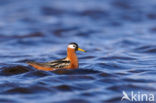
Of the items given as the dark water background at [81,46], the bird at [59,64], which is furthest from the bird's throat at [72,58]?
the dark water background at [81,46]

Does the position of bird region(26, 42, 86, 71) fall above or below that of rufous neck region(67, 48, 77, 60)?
below

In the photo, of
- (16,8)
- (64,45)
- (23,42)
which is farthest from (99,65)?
(16,8)

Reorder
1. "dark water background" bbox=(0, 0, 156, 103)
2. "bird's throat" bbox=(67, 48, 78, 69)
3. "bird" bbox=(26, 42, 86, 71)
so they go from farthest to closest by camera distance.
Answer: "bird's throat" bbox=(67, 48, 78, 69) < "bird" bbox=(26, 42, 86, 71) < "dark water background" bbox=(0, 0, 156, 103)

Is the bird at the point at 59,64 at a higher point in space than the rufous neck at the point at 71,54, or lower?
lower

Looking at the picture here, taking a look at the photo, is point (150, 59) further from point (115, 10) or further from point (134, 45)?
point (115, 10)

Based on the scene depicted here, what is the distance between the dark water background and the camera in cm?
1046

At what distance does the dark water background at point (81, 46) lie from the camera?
34.3 feet

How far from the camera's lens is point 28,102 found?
9.45 m

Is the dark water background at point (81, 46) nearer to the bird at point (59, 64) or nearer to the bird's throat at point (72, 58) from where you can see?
the bird at point (59, 64)

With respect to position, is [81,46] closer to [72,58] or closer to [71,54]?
[71,54]

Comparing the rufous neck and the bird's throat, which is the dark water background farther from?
the rufous neck

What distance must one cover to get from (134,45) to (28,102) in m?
9.26

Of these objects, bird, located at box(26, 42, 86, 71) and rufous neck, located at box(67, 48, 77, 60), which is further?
rufous neck, located at box(67, 48, 77, 60)

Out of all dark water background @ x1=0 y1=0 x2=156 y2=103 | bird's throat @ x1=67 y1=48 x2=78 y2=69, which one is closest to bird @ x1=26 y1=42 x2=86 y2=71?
bird's throat @ x1=67 y1=48 x2=78 y2=69
